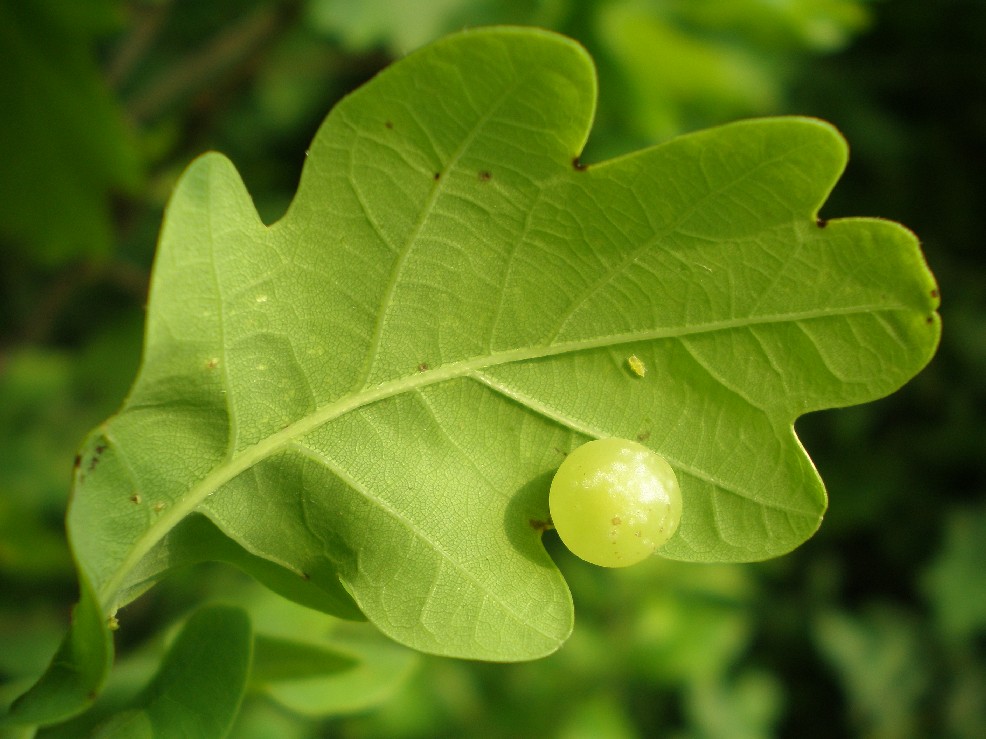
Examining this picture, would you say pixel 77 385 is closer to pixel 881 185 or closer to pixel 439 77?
pixel 439 77

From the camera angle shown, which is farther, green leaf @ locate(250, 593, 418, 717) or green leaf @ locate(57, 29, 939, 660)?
green leaf @ locate(250, 593, 418, 717)

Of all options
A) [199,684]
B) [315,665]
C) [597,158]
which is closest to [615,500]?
[199,684]

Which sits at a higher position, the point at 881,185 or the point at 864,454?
the point at 881,185

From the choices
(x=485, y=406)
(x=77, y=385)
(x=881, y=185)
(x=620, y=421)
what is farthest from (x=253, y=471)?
(x=881, y=185)

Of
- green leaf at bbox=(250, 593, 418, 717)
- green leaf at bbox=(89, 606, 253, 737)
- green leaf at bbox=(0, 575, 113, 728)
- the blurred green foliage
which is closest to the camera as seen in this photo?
green leaf at bbox=(0, 575, 113, 728)

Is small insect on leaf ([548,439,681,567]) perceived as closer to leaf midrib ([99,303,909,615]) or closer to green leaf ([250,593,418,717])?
leaf midrib ([99,303,909,615])

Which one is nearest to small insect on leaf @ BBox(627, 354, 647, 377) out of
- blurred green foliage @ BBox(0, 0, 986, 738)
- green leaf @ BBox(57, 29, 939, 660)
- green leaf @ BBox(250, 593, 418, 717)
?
green leaf @ BBox(57, 29, 939, 660)

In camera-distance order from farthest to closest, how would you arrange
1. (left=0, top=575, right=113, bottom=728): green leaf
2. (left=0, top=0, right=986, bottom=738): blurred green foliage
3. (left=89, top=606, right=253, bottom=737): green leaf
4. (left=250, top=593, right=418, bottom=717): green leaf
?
(left=0, top=0, right=986, bottom=738): blurred green foliage < (left=250, top=593, right=418, bottom=717): green leaf < (left=89, top=606, right=253, bottom=737): green leaf < (left=0, top=575, right=113, bottom=728): green leaf

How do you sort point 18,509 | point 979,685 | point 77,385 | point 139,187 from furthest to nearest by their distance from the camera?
point 979,685 < point 77,385 < point 18,509 < point 139,187
